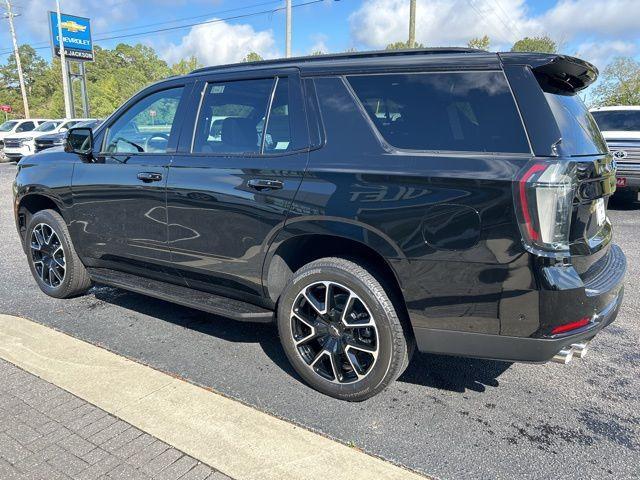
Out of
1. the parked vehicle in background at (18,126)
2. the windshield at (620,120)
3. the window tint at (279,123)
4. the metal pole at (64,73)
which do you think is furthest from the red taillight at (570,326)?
the metal pole at (64,73)

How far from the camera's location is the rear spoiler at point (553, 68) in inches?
93.3

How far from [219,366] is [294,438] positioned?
0.98 metres

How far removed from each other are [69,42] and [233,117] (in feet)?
141

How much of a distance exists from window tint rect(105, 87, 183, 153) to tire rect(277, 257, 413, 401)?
1.59 m

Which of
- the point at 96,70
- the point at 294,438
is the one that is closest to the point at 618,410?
the point at 294,438

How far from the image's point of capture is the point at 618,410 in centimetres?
278

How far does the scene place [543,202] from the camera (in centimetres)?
220

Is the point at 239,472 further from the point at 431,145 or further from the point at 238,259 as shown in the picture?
the point at 431,145

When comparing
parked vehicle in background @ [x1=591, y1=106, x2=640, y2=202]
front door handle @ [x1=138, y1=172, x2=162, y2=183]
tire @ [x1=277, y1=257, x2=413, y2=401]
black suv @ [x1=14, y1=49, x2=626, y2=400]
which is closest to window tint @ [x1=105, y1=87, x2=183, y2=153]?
black suv @ [x1=14, y1=49, x2=626, y2=400]

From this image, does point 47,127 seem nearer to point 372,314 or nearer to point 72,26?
point 72,26

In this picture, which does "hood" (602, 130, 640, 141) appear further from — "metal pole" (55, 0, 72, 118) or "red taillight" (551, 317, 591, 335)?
"metal pole" (55, 0, 72, 118)

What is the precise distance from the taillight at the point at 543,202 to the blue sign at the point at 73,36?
4365cm

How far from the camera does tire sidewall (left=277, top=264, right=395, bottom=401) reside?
264 cm

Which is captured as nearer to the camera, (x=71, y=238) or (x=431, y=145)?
(x=431, y=145)
